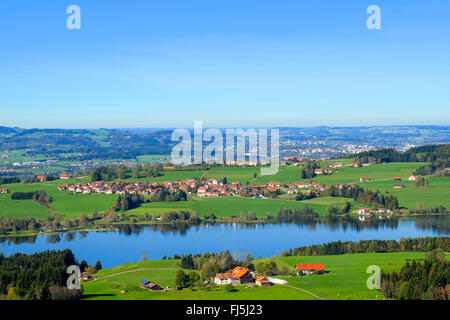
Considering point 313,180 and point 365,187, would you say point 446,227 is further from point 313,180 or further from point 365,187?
point 313,180

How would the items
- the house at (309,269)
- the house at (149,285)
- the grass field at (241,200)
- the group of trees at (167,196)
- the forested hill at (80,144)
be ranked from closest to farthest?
the house at (149,285), the house at (309,269), the grass field at (241,200), the group of trees at (167,196), the forested hill at (80,144)

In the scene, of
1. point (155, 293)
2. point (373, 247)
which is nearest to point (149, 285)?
point (155, 293)

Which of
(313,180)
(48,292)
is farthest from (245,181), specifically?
(48,292)

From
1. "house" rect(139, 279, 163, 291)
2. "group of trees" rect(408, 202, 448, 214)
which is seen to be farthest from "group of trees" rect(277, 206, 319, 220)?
"house" rect(139, 279, 163, 291)

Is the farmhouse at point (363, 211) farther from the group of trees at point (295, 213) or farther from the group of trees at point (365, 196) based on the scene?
the group of trees at point (295, 213)

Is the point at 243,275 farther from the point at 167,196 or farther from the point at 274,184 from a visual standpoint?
the point at 274,184

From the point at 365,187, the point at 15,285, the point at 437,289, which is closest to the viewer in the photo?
the point at 437,289

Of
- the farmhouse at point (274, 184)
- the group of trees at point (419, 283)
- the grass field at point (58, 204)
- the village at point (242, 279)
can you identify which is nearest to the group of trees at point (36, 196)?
the grass field at point (58, 204)
